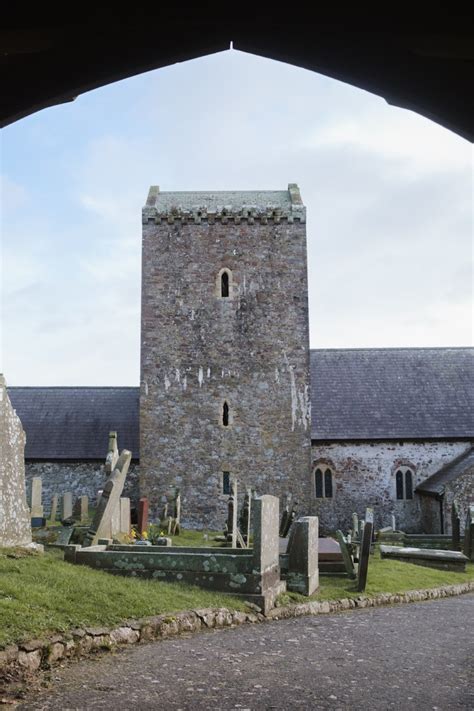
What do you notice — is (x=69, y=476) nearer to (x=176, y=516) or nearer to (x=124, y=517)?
(x=176, y=516)

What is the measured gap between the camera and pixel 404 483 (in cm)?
2614

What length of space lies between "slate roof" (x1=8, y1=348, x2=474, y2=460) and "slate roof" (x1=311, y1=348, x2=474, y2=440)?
4 centimetres

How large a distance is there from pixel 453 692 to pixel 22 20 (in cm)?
553

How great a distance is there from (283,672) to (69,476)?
22.0 metres

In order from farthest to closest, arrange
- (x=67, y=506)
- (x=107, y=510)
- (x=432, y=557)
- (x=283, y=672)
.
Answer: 1. (x=67, y=506)
2. (x=432, y=557)
3. (x=107, y=510)
4. (x=283, y=672)

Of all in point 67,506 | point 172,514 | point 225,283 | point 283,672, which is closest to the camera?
point 283,672

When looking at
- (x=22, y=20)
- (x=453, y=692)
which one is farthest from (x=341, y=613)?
(x=22, y=20)

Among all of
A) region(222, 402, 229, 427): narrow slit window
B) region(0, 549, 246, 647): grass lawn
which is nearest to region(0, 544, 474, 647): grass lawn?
region(0, 549, 246, 647): grass lawn

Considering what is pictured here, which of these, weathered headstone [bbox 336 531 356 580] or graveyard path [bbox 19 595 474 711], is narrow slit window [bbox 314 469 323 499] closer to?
weathered headstone [bbox 336 531 356 580]

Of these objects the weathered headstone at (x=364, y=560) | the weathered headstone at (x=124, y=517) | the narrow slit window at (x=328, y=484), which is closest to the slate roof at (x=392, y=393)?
the narrow slit window at (x=328, y=484)

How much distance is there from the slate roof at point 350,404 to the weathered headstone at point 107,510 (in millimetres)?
14266

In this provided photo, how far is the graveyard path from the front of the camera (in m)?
5.11

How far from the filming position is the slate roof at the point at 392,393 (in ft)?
86.9

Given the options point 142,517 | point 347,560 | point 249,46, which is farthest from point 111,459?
point 249,46
